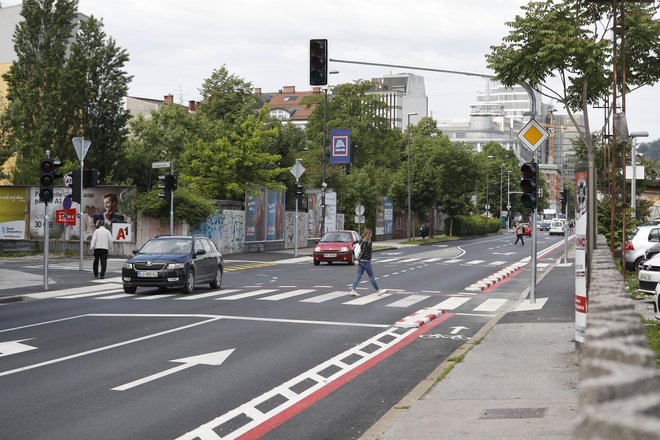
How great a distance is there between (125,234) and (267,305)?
20630 mm

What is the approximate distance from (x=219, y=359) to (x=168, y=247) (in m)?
12.2

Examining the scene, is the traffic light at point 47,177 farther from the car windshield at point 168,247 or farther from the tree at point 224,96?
the tree at point 224,96

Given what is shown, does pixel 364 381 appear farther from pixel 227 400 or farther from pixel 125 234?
pixel 125 234

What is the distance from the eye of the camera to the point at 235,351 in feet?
40.0

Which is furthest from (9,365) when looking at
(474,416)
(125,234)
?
(125,234)

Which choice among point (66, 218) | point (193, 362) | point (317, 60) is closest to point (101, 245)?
point (66, 218)

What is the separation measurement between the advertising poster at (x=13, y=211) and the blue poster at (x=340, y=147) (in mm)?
24745

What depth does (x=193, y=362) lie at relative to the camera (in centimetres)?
1114

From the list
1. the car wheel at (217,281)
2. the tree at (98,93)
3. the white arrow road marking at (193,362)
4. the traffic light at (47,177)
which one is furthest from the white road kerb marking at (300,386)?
the tree at (98,93)

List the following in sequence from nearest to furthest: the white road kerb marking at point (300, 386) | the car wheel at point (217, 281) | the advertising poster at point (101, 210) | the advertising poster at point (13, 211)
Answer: the white road kerb marking at point (300, 386) → the car wheel at point (217, 281) → the advertising poster at point (101, 210) → the advertising poster at point (13, 211)

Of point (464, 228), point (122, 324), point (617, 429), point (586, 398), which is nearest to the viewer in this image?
point (617, 429)

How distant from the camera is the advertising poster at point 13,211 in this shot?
42219 millimetres

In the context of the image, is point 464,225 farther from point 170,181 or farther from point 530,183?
point 530,183

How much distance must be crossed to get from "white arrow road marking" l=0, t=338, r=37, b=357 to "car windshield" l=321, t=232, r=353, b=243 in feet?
89.8
